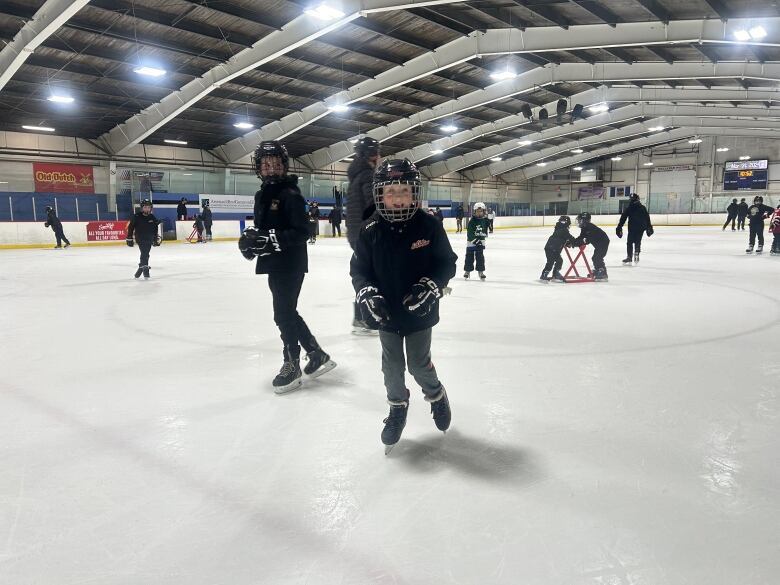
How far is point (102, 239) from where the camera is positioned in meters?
18.5

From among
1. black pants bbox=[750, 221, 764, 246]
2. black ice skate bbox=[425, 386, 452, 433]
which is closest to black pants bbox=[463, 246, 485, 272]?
black ice skate bbox=[425, 386, 452, 433]

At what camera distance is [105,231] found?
733 inches

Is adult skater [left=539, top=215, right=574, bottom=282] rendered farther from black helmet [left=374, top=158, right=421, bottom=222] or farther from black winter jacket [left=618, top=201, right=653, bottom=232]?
black helmet [left=374, top=158, right=421, bottom=222]

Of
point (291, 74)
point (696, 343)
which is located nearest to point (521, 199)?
point (291, 74)

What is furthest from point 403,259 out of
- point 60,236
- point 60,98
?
point 60,98

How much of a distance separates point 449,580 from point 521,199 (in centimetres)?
4698

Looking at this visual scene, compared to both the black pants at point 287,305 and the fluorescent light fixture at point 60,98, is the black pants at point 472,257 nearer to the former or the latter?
the black pants at point 287,305

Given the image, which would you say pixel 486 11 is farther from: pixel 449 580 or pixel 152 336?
pixel 449 580

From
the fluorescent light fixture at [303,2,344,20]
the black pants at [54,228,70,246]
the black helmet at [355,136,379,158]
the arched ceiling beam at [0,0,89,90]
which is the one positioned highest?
the fluorescent light fixture at [303,2,344,20]

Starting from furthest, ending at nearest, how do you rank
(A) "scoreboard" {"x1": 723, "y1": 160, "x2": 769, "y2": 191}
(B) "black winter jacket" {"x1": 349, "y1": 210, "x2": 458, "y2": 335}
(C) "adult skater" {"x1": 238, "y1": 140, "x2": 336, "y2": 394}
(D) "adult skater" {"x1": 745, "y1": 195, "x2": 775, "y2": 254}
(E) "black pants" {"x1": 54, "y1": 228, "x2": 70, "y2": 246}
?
(A) "scoreboard" {"x1": 723, "y1": 160, "x2": 769, "y2": 191}, (E) "black pants" {"x1": 54, "y1": 228, "x2": 70, "y2": 246}, (D) "adult skater" {"x1": 745, "y1": 195, "x2": 775, "y2": 254}, (C) "adult skater" {"x1": 238, "y1": 140, "x2": 336, "y2": 394}, (B) "black winter jacket" {"x1": 349, "y1": 210, "x2": 458, "y2": 335}

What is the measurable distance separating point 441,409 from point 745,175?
39629 millimetres

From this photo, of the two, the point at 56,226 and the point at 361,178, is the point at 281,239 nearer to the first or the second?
the point at 361,178

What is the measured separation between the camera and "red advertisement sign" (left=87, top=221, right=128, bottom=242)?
59.7 ft

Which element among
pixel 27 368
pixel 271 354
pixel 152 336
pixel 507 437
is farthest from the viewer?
pixel 152 336
